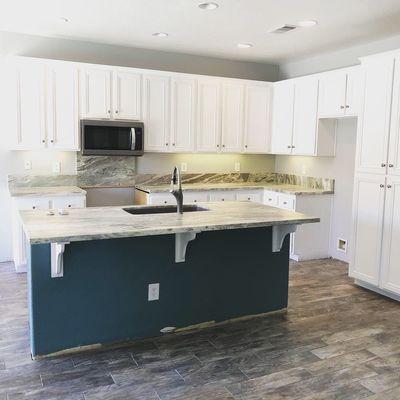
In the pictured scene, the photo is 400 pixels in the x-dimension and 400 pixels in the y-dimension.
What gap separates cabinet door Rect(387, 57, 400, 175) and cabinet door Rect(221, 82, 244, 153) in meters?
2.28

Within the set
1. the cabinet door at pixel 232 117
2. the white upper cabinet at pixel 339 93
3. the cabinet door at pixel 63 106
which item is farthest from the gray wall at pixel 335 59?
the cabinet door at pixel 63 106

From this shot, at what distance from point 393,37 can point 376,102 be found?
1086 mm

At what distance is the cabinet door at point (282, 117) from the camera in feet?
18.7

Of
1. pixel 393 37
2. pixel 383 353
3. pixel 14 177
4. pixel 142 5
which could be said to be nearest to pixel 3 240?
pixel 14 177

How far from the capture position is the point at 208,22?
426 cm

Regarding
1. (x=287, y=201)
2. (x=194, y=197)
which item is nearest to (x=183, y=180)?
(x=194, y=197)

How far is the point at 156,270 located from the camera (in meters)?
3.19

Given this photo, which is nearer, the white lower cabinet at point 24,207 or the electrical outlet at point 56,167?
the white lower cabinet at point 24,207

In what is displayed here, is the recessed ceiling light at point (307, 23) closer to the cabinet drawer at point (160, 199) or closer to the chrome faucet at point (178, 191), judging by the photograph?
the chrome faucet at point (178, 191)

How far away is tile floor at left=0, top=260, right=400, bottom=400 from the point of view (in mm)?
2525

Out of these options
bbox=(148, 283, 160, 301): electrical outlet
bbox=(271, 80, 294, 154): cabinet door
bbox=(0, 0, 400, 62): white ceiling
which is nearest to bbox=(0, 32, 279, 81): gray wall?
bbox=(0, 0, 400, 62): white ceiling

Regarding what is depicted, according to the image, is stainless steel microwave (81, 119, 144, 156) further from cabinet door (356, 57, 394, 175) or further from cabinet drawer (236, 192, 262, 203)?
cabinet door (356, 57, 394, 175)

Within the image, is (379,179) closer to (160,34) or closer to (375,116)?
(375,116)

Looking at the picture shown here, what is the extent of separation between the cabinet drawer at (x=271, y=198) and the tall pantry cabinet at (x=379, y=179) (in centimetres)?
135
